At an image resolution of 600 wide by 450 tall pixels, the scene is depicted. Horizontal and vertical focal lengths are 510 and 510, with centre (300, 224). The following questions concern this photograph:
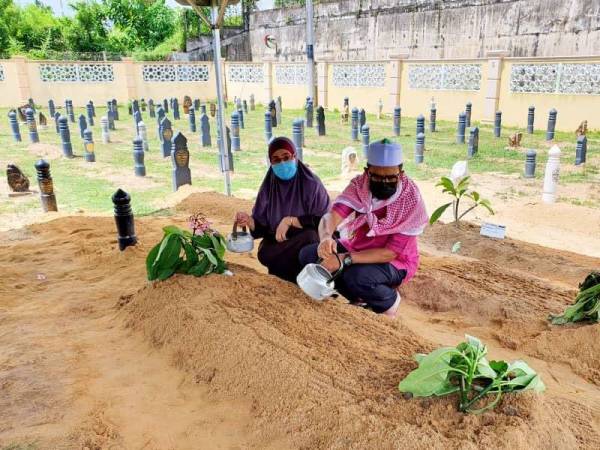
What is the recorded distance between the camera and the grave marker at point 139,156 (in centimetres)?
924

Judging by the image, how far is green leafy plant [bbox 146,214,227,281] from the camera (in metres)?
3.29

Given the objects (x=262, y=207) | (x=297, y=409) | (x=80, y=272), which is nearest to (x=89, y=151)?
(x=80, y=272)

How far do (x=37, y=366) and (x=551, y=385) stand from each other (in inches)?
104

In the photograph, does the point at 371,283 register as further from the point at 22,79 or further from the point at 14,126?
the point at 22,79

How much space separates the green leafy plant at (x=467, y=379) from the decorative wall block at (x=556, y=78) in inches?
546

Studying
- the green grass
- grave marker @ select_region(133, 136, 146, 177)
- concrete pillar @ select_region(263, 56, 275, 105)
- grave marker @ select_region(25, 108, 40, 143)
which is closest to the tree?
concrete pillar @ select_region(263, 56, 275, 105)

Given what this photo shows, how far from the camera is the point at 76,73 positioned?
69.7 ft

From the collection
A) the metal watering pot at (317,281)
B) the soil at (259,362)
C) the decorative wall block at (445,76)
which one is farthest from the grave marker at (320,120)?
the metal watering pot at (317,281)

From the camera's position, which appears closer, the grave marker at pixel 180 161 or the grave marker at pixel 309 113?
the grave marker at pixel 180 161

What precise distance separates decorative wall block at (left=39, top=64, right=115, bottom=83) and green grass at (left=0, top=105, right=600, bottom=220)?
5.48m

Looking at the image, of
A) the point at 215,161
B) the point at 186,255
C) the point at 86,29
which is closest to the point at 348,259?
the point at 186,255

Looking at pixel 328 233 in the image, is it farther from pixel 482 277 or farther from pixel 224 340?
pixel 482 277

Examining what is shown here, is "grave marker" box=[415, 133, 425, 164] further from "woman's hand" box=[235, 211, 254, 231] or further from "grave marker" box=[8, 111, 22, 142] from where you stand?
"grave marker" box=[8, 111, 22, 142]

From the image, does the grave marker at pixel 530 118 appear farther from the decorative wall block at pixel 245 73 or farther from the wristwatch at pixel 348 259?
the wristwatch at pixel 348 259
